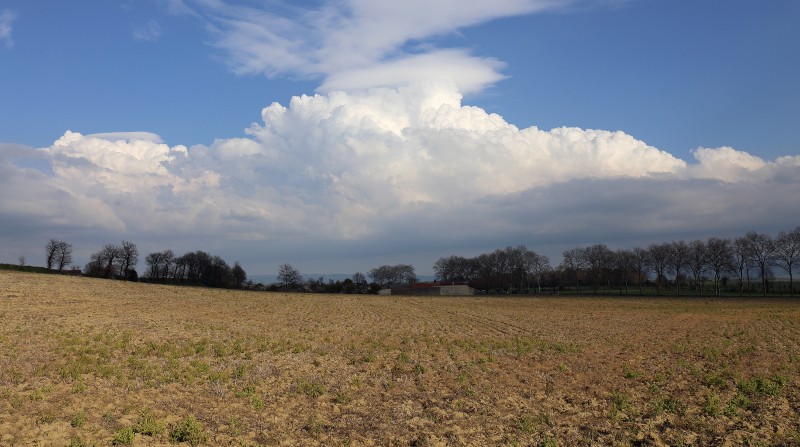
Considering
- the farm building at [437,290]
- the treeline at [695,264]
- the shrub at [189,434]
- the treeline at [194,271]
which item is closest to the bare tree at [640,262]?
the treeline at [695,264]

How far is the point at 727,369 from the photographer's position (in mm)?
25281

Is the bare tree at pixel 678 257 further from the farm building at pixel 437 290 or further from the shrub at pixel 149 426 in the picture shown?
the shrub at pixel 149 426

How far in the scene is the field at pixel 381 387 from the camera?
15.1 m

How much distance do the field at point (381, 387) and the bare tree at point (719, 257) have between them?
127357mm

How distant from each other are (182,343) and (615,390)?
902 inches

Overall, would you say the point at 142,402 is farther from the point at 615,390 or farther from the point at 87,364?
the point at 615,390

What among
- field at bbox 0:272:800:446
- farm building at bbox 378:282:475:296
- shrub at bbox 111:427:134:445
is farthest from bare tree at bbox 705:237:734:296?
shrub at bbox 111:427:134:445

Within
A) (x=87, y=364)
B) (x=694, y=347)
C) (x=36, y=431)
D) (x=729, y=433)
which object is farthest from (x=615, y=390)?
(x=87, y=364)

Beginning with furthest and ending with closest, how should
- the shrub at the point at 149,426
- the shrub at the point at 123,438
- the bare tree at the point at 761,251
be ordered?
the bare tree at the point at 761,251
the shrub at the point at 149,426
the shrub at the point at 123,438

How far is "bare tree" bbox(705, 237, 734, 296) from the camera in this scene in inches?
5920

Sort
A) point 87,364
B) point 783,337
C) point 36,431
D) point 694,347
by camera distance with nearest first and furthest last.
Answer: point 36,431, point 87,364, point 694,347, point 783,337

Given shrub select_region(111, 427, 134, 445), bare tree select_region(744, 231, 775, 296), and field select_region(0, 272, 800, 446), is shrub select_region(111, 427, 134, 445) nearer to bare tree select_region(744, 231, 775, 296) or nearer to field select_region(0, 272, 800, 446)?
field select_region(0, 272, 800, 446)

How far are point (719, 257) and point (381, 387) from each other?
159 meters

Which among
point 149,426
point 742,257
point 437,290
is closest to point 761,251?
point 742,257
